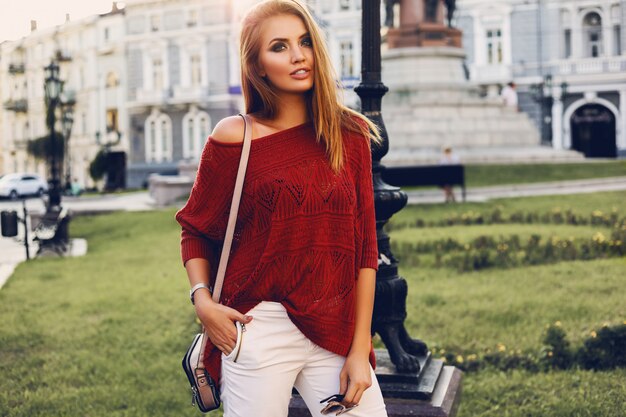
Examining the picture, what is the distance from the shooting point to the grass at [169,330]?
4.73 metres

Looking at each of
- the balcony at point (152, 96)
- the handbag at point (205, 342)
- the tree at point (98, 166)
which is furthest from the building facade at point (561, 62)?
the handbag at point (205, 342)

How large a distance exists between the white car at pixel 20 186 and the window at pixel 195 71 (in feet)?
40.0

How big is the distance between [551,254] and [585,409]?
16.5ft

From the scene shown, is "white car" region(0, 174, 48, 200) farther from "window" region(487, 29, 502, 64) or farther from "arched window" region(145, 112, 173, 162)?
"window" region(487, 29, 502, 64)

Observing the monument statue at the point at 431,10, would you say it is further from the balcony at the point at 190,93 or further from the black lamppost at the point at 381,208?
the balcony at the point at 190,93

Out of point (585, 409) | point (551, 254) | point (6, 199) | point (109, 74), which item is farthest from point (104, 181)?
point (585, 409)

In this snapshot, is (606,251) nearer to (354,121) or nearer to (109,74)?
A: (354,121)

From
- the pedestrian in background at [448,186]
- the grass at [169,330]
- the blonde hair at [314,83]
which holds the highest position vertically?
the blonde hair at [314,83]

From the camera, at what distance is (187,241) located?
2.57 meters

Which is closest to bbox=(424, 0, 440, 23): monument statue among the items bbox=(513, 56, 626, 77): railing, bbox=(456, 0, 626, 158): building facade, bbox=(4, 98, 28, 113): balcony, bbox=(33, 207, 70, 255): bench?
bbox=(33, 207, 70, 255): bench

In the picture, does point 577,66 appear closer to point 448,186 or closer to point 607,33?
point 607,33

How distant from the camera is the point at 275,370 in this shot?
7.73 ft

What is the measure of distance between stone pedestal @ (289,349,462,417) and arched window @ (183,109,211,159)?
4634 centimetres

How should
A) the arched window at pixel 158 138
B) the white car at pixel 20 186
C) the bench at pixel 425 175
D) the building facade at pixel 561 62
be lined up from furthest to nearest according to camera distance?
the arched window at pixel 158 138, the white car at pixel 20 186, the building facade at pixel 561 62, the bench at pixel 425 175
